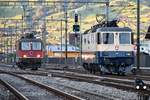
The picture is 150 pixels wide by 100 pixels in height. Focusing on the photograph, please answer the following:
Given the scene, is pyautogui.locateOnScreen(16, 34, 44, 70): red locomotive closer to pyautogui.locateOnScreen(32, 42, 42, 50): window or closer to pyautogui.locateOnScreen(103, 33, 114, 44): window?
pyautogui.locateOnScreen(32, 42, 42, 50): window

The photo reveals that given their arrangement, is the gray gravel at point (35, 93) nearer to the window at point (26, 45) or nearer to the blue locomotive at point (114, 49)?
the blue locomotive at point (114, 49)

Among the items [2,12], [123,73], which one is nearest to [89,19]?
[2,12]

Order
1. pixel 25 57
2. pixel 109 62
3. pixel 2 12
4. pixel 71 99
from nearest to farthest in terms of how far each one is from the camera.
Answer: pixel 71 99, pixel 109 62, pixel 25 57, pixel 2 12

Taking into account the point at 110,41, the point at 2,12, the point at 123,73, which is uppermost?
the point at 2,12

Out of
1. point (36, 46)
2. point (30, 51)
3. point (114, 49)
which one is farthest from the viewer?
point (36, 46)

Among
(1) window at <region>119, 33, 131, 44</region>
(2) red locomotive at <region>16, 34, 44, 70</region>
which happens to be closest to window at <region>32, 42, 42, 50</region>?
(2) red locomotive at <region>16, 34, 44, 70</region>

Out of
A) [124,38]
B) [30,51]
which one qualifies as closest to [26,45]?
[30,51]

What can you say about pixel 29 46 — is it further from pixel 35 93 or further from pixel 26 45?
pixel 35 93

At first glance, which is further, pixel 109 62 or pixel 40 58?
pixel 40 58

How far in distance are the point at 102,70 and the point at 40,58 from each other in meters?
17.9

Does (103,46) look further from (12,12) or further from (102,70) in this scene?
(12,12)

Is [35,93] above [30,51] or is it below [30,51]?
below

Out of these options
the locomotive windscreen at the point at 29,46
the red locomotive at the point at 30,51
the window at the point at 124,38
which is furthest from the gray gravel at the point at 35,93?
the locomotive windscreen at the point at 29,46

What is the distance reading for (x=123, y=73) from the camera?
39031 millimetres
